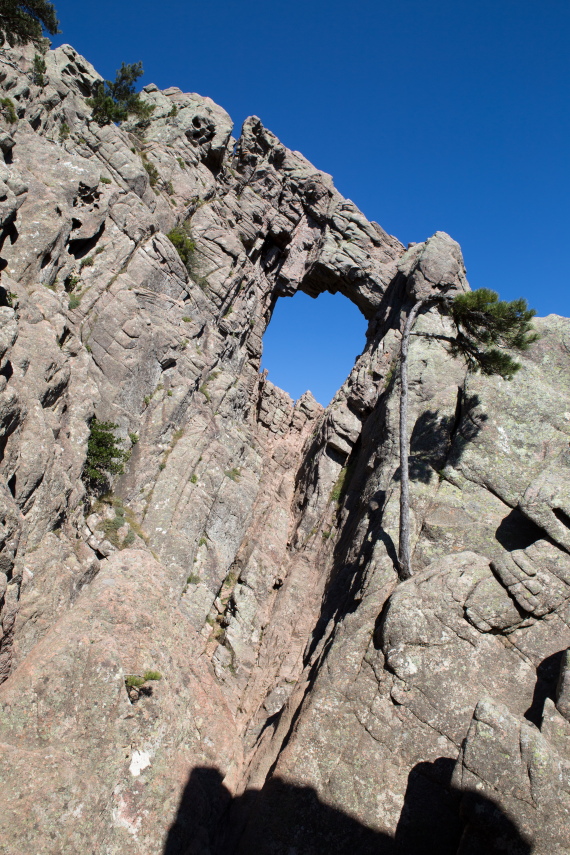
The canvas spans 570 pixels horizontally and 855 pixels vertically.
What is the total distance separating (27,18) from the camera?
2609cm

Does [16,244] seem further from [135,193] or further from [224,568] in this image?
Answer: [224,568]

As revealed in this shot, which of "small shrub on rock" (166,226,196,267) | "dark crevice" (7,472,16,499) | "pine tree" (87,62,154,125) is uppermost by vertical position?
"pine tree" (87,62,154,125)

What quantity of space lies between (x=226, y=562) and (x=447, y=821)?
618 inches

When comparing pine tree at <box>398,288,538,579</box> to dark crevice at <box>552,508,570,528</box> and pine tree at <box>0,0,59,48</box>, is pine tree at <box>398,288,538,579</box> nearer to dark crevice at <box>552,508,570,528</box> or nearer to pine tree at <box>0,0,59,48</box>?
dark crevice at <box>552,508,570,528</box>

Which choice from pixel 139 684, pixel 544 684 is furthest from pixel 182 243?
pixel 544 684

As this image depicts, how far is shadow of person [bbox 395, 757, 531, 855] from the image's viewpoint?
10789mm

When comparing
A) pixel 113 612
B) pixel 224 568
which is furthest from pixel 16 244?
pixel 224 568

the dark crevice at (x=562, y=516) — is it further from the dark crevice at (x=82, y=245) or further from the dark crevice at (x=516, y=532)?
the dark crevice at (x=82, y=245)

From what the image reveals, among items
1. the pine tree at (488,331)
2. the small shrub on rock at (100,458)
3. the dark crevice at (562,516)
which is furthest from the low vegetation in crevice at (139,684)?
the dark crevice at (562,516)

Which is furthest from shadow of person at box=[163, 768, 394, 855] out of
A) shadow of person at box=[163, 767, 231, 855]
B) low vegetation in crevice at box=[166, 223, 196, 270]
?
low vegetation in crevice at box=[166, 223, 196, 270]

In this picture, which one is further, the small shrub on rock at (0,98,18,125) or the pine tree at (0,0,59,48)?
the pine tree at (0,0,59,48)

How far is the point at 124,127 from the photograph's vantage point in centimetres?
3600

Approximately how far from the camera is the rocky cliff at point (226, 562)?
1322 cm

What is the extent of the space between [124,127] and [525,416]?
3585cm
